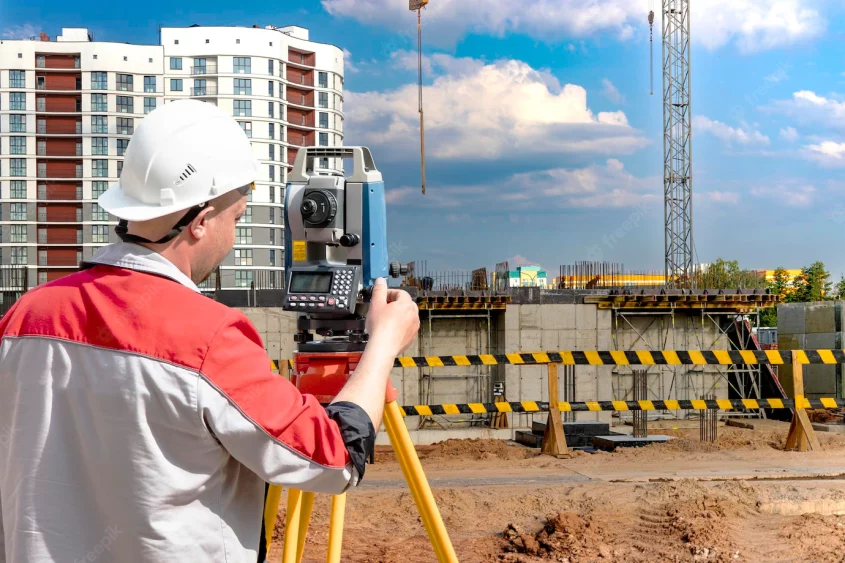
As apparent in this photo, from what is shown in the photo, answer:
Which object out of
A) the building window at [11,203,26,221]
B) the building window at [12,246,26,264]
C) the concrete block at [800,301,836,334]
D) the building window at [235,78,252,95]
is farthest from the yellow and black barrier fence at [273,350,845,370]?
the building window at [235,78,252,95]

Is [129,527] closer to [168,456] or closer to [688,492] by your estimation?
[168,456]

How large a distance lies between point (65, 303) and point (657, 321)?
23311 millimetres

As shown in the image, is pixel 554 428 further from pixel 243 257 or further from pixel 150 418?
pixel 243 257

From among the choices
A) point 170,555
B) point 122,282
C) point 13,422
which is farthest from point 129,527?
point 122,282

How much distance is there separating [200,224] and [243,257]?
250 feet

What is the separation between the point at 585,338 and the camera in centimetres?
2194

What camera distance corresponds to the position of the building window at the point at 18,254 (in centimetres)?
6956

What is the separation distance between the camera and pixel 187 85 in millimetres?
77000

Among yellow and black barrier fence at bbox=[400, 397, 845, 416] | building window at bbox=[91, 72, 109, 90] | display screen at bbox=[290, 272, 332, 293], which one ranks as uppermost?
building window at bbox=[91, 72, 109, 90]

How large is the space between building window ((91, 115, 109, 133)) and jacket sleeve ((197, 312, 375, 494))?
77.1 metres

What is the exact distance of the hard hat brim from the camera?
1297 millimetres

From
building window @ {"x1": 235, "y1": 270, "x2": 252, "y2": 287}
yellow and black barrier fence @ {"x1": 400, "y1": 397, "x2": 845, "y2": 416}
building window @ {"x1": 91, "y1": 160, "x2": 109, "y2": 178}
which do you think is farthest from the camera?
building window @ {"x1": 235, "y1": 270, "x2": 252, "y2": 287}

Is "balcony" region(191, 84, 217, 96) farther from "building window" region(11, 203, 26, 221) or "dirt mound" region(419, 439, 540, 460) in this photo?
"dirt mound" region(419, 439, 540, 460)

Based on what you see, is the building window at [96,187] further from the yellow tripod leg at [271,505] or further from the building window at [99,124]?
the yellow tripod leg at [271,505]
